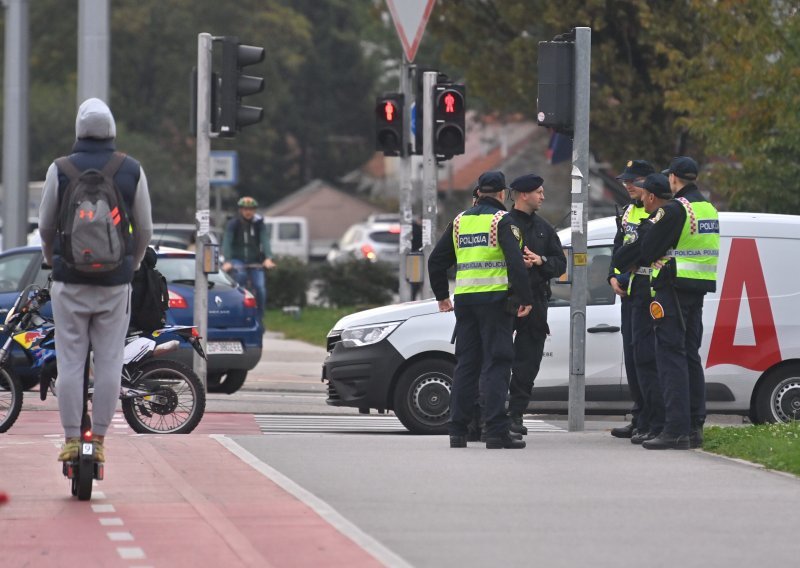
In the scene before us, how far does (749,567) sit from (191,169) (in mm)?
70804

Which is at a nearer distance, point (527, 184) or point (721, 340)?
point (527, 184)

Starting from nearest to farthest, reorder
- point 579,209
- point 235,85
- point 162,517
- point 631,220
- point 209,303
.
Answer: point 162,517 → point 631,220 → point 579,209 → point 235,85 → point 209,303

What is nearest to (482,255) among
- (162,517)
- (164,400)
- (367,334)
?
(367,334)

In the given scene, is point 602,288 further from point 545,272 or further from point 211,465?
point 211,465

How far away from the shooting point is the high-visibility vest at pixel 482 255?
10.9 m

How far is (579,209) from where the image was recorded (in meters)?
12.1

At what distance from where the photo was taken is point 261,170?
87.5 metres

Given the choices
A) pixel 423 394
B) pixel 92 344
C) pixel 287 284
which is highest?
pixel 92 344

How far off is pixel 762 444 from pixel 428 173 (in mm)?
7019

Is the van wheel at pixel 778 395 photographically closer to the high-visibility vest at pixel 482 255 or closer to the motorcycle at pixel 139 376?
the high-visibility vest at pixel 482 255

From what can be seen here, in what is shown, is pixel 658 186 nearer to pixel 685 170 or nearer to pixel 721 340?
pixel 685 170

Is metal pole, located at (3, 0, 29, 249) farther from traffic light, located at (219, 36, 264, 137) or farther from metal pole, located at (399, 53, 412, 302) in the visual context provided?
traffic light, located at (219, 36, 264, 137)

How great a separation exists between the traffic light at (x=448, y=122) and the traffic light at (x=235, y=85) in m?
1.90

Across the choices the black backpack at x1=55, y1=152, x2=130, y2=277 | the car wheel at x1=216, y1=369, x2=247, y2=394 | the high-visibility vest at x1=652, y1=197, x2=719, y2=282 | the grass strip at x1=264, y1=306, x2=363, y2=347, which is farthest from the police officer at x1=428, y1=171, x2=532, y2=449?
the grass strip at x1=264, y1=306, x2=363, y2=347
